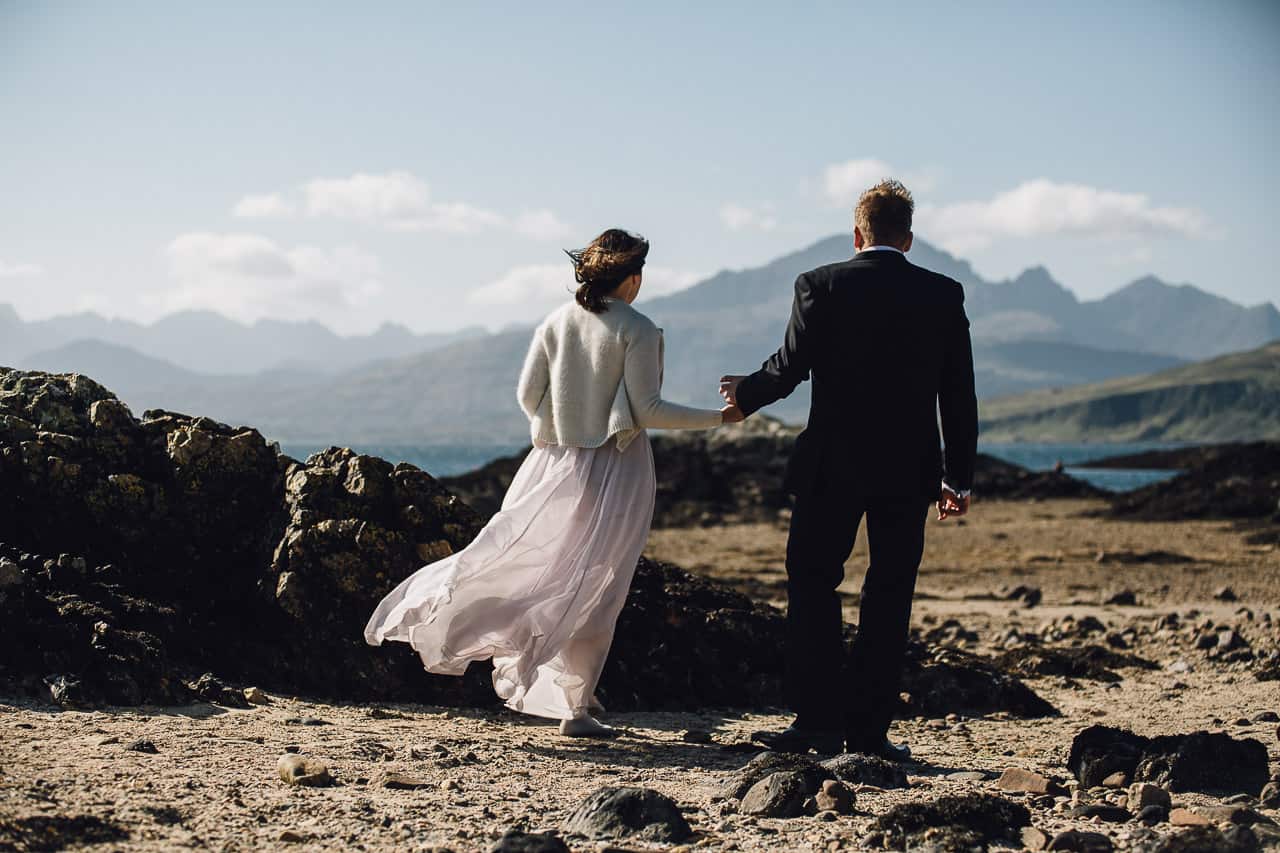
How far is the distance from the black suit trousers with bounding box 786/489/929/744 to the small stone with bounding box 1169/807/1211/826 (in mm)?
1528

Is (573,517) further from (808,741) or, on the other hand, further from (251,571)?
(251,571)

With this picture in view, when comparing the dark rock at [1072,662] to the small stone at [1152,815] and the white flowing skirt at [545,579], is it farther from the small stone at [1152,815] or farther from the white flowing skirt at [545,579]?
the small stone at [1152,815]

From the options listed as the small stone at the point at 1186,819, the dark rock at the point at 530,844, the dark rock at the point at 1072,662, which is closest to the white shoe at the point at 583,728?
the dark rock at the point at 530,844

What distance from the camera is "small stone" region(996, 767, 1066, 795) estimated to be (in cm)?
552

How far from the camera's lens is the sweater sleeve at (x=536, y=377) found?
659 cm

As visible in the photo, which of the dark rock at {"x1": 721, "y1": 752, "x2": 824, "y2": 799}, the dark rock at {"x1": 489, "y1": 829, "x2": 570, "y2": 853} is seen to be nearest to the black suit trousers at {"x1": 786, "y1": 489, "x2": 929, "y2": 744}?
the dark rock at {"x1": 721, "y1": 752, "x2": 824, "y2": 799}

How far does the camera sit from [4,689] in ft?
20.4

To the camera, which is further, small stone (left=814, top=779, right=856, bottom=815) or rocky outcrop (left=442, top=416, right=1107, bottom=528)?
rocky outcrop (left=442, top=416, right=1107, bottom=528)

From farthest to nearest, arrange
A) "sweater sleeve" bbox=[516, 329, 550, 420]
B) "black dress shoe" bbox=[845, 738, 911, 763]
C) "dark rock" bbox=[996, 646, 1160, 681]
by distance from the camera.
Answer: "dark rock" bbox=[996, 646, 1160, 681] → "sweater sleeve" bbox=[516, 329, 550, 420] → "black dress shoe" bbox=[845, 738, 911, 763]

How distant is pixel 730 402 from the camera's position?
21.1 ft

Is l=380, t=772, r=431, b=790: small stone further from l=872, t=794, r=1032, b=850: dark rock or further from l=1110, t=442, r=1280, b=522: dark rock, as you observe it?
l=1110, t=442, r=1280, b=522: dark rock

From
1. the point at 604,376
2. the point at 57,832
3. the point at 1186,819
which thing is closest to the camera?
the point at 57,832

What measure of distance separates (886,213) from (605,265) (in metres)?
1.46

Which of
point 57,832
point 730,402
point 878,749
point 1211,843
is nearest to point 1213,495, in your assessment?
point 878,749
